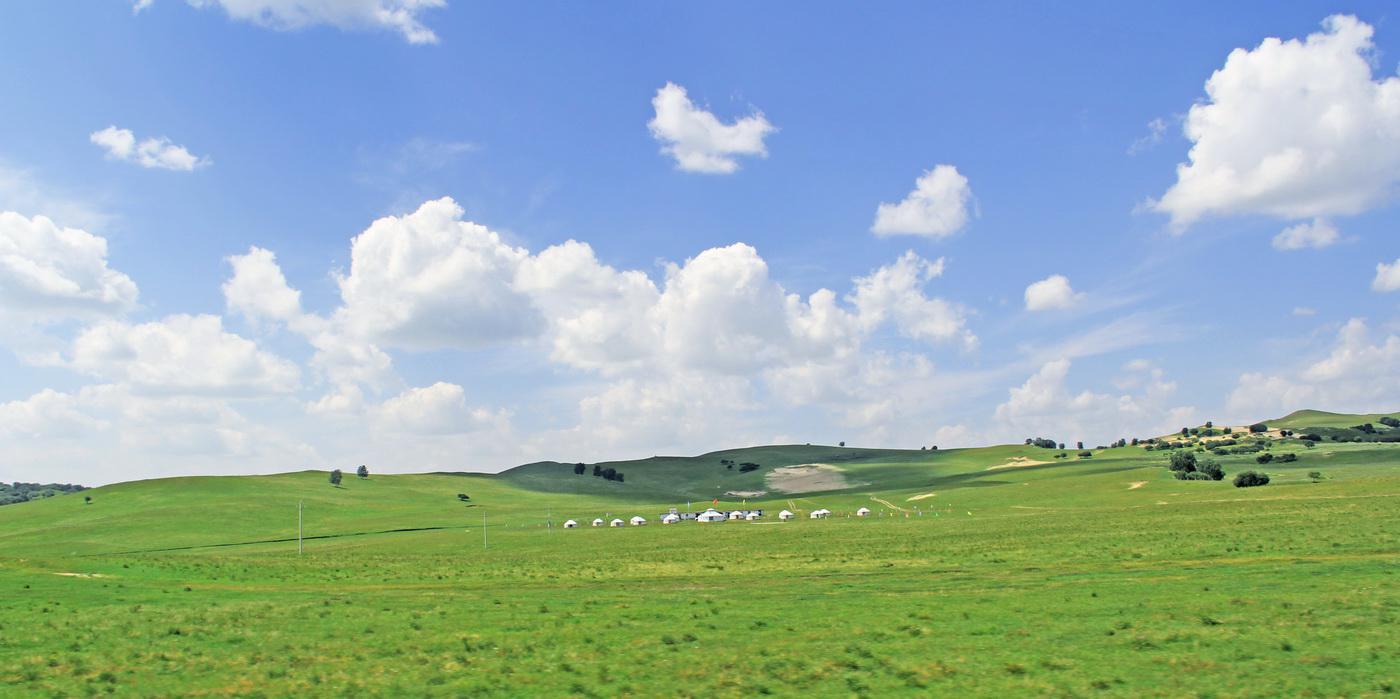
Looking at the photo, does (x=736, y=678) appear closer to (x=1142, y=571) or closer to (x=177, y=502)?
(x=1142, y=571)

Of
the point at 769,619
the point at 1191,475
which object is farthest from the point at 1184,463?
the point at 769,619

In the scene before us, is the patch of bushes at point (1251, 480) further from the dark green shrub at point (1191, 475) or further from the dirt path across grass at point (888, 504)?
the dirt path across grass at point (888, 504)

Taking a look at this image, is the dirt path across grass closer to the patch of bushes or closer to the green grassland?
the patch of bushes

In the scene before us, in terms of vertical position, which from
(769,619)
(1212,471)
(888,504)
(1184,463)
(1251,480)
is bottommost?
(888,504)

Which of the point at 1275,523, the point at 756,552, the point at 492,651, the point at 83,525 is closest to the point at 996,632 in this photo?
the point at 492,651

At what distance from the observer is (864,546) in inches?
2995

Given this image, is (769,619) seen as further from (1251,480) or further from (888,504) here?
(888,504)

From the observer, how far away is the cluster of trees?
155250mm

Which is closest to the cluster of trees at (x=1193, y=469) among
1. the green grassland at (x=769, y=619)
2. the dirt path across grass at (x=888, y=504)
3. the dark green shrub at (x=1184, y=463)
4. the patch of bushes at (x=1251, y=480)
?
the dark green shrub at (x=1184, y=463)

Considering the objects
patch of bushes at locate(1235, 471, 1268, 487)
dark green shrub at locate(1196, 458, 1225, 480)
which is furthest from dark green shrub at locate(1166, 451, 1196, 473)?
patch of bushes at locate(1235, 471, 1268, 487)

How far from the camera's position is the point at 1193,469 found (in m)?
166

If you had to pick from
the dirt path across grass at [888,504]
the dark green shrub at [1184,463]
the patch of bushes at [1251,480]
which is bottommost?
the dirt path across grass at [888,504]

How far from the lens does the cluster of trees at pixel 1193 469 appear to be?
155 m

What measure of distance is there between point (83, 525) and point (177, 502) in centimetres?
2592
